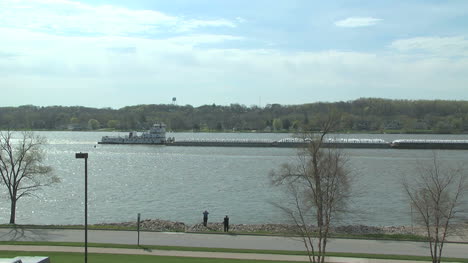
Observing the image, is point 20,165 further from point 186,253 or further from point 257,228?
point 186,253

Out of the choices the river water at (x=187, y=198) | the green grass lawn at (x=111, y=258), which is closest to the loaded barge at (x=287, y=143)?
the river water at (x=187, y=198)

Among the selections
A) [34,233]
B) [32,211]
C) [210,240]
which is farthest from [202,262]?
[32,211]

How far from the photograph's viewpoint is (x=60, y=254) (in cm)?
2034

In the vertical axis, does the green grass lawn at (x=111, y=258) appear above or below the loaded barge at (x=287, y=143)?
below

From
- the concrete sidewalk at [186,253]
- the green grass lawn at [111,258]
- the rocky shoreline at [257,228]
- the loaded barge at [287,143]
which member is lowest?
the rocky shoreline at [257,228]

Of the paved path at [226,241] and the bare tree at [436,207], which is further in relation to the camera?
the paved path at [226,241]

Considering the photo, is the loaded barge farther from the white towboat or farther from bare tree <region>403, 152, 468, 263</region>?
bare tree <region>403, 152, 468, 263</region>

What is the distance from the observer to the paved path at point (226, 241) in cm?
2212

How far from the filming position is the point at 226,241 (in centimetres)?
2362

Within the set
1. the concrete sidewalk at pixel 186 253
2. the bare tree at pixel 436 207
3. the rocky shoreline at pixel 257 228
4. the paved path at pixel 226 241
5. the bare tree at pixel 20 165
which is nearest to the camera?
the bare tree at pixel 436 207

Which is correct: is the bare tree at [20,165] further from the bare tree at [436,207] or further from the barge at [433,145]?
the barge at [433,145]

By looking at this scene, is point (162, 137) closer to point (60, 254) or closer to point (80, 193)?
point (80, 193)

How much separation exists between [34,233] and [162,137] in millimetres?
126343

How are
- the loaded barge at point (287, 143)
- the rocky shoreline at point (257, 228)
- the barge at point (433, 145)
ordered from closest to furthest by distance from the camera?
the rocky shoreline at point (257, 228) < the barge at point (433, 145) < the loaded barge at point (287, 143)
